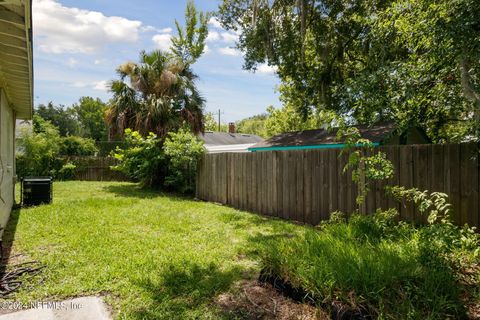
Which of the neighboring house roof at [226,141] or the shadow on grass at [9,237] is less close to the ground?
the neighboring house roof at [226,141]

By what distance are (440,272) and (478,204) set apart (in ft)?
6.50

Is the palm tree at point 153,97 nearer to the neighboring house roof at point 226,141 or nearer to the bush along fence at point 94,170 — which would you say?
the bush along fence at point 94,170

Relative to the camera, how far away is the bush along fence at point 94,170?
15.3 m

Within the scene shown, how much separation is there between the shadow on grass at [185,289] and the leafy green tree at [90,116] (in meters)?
45.0

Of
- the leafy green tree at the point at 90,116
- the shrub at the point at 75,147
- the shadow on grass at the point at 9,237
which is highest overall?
the leafy green tree at the point at 90,116

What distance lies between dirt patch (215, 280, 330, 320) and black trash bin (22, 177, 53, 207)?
6.66 metres

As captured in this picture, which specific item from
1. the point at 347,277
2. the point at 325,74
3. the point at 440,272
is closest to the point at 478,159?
the point at 440,272

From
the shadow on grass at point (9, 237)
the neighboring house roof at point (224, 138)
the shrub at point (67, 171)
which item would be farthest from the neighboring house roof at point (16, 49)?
the neighboring house roof at point (224, 138)

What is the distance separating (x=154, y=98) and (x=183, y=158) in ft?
9.77

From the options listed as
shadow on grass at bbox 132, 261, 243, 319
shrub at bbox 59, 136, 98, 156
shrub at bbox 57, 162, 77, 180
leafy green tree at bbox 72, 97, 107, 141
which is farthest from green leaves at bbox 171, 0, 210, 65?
leafy green tree at bbox 72, 97, 107, 141

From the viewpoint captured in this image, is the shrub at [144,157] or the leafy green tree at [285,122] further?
the leafy green tree at [285,122]

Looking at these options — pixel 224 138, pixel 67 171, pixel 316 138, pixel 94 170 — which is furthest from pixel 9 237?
pixel 224 138

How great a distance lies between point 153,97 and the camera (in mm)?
10984

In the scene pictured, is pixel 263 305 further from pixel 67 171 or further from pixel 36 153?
pixel 67 171
